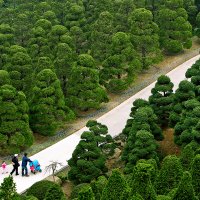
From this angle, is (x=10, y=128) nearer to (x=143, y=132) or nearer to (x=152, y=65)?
(x=143, y=132)

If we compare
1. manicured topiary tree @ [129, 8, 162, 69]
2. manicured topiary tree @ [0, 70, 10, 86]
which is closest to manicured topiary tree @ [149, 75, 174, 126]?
manicured topiary tree @ [0, 70, 10, 86]

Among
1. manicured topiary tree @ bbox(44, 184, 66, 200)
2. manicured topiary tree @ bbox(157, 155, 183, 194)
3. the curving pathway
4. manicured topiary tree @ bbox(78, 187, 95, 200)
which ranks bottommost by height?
the curving pathway

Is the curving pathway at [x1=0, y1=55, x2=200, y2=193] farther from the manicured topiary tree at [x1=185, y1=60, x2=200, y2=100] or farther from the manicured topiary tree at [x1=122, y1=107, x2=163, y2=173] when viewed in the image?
the manicured topiary tree at [x1=185, y1=60, x2=200, y2=100]

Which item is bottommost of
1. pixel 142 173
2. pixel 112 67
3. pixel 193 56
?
pixel 193 56

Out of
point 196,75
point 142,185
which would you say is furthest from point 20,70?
point 142,185

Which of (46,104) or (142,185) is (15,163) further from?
(142,185)

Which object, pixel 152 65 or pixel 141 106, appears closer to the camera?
pixel 141 106

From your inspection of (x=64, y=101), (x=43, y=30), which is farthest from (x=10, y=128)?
(x=43, y=30)
